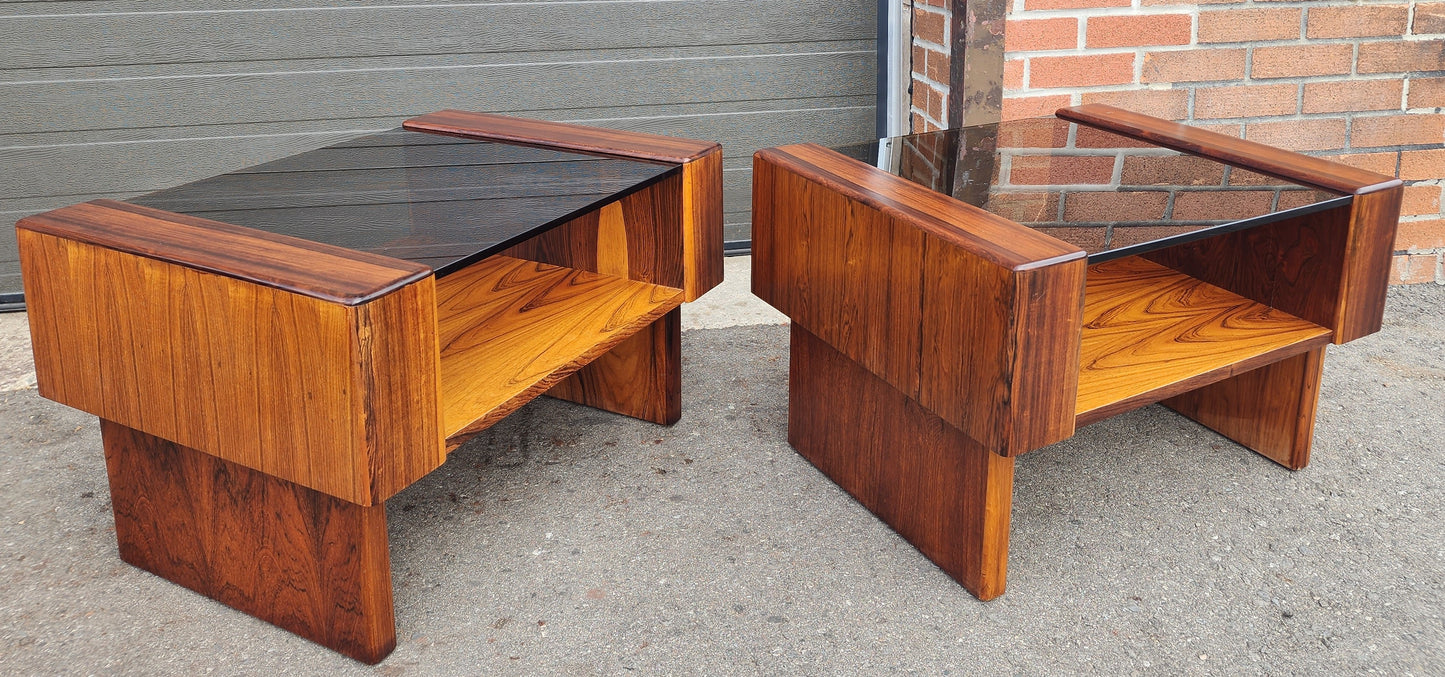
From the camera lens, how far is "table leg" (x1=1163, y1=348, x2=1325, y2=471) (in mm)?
2283

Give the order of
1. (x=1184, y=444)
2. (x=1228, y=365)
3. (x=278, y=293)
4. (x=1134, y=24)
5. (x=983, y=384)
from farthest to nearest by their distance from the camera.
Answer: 1. (x=1134, y=24)
2. (x=1184, y=444)
3. (x=1228, y=365)
4. (x=983, y=384)
5. (x=278, y=293)

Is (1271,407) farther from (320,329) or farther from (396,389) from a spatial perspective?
(320,329)

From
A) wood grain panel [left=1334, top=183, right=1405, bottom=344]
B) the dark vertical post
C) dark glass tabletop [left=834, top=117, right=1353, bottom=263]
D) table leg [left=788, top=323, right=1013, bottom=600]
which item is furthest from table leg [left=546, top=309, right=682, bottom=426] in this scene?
wood grain panel [left=1334, top=183, right=1405, bottom=344]

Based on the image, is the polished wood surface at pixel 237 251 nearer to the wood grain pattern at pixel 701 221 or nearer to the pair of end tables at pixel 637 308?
the pair of end tables at pixel 637 308

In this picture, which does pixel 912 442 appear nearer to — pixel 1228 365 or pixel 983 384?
pixel 983 384

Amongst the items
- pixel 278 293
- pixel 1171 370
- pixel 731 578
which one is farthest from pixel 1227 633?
pixel 278 293

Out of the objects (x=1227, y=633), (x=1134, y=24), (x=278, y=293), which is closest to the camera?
(x=278, y=293)

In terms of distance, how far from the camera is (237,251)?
1674mm

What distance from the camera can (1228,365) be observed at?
200 cm

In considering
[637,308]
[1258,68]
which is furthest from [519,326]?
[1258,68]

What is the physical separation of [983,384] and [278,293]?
3.12 feet

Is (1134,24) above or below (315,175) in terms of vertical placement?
above

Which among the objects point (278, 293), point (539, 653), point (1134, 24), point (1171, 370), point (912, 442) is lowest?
point (539, 653)

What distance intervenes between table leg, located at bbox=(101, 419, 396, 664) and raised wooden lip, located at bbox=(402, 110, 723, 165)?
0.89 m
